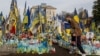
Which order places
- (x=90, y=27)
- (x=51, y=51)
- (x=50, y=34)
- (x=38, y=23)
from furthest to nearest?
(x=90, y=27) → (x=38, y=23) → (x=50, y=34) → (x=51, y=51)

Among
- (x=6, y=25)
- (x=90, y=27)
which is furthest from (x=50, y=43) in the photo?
(x=90, y=27)

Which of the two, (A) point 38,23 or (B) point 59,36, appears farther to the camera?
(A) point 38,23

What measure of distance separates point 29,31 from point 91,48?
5816 mm

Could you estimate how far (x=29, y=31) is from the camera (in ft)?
109

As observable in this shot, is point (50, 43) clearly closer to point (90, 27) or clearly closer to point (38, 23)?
point (38, 23)

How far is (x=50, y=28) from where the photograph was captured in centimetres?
3491

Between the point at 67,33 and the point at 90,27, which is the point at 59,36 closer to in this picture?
the point at 67,33

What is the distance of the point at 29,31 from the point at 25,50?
3313mm

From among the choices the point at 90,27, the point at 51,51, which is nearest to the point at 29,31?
the point at 51,51

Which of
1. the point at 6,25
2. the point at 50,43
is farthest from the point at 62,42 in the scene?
the point at 6,25

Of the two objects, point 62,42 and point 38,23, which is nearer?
point 62,42

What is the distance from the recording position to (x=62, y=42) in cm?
3123

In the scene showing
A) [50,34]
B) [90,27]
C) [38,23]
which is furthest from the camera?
[90,27]

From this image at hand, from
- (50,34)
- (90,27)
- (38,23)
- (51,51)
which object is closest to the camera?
(51,51)
